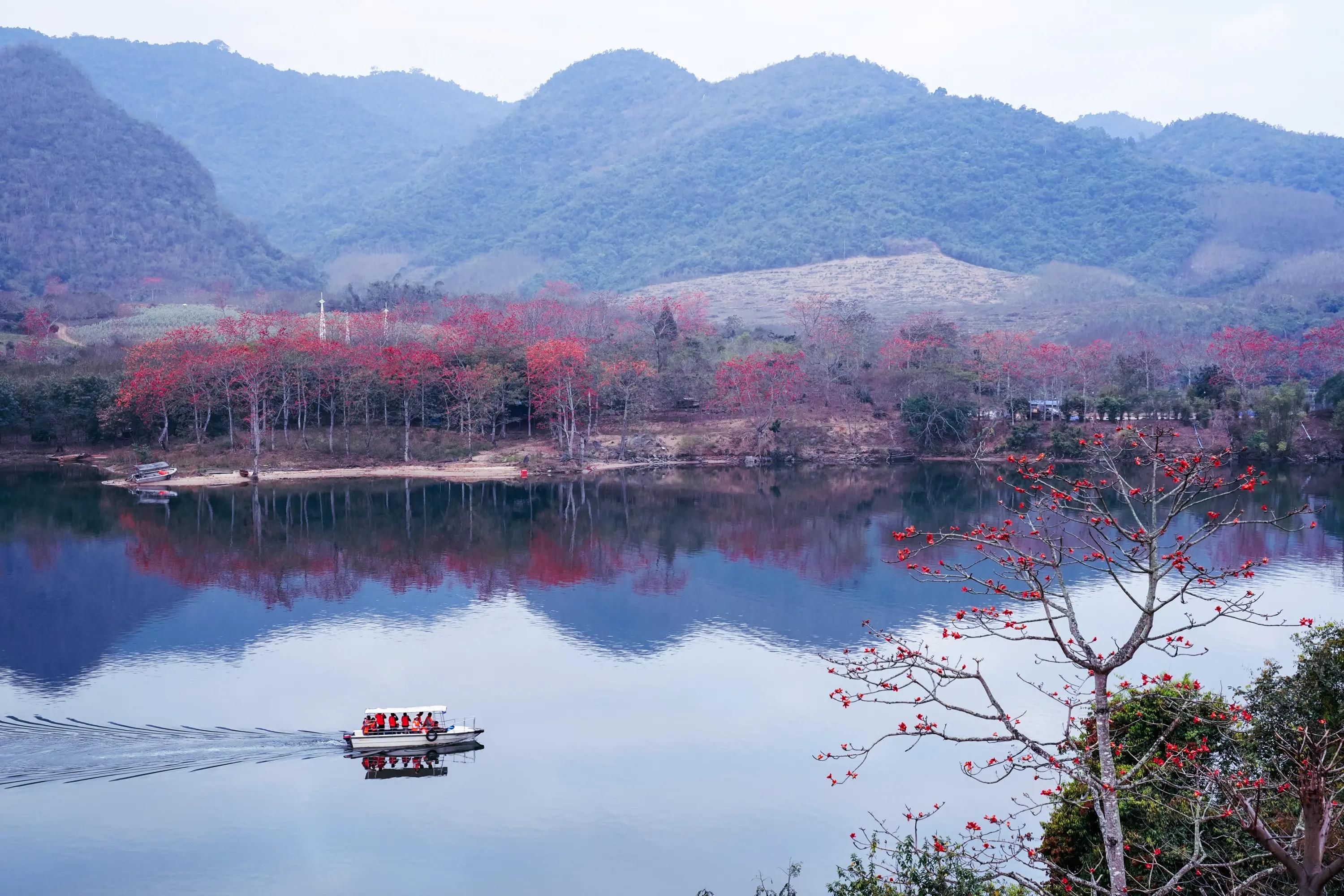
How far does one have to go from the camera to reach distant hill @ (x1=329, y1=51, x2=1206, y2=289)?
116 meters

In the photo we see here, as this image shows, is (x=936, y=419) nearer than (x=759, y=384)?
Yes

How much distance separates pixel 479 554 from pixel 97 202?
9042cm

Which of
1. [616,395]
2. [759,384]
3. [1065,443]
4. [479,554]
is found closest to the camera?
[479,554]

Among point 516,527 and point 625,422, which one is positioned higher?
point 625,422

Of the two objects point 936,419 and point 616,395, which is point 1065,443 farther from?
point 616,395

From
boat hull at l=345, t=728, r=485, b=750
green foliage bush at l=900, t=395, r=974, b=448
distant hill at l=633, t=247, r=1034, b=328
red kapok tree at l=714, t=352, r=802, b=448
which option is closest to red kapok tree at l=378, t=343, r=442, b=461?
red kapok tree at l=714, t=352, r=802, b=448

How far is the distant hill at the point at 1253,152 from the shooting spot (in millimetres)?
137500

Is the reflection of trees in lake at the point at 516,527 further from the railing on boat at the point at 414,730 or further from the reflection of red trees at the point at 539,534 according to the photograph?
the railing on boat at the point at 414,730

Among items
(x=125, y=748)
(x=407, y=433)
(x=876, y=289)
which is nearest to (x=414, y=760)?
(x=125, y=748)

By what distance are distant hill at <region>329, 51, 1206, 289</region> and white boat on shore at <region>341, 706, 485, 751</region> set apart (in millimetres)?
93849

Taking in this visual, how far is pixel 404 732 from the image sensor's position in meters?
18.0

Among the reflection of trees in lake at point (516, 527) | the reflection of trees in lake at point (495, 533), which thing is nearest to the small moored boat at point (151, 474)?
the reflection of trees in lake at point (516, 527)

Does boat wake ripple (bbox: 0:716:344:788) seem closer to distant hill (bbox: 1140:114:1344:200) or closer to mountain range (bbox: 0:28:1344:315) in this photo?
mountain range (bbox: 0:28:1344:315)

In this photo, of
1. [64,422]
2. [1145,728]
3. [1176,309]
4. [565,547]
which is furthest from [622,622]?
[1176,309]
